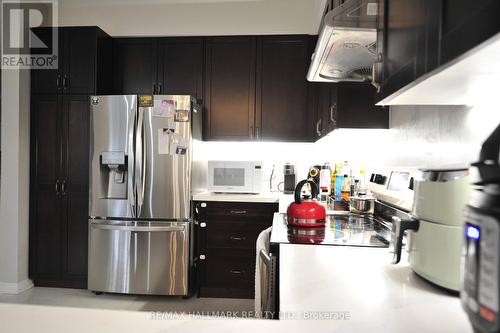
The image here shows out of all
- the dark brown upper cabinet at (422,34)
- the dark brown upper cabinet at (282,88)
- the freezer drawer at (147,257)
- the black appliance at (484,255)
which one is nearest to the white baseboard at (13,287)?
the freezer drawer at (147,257)

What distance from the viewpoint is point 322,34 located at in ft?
4.44

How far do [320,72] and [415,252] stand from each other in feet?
3.81

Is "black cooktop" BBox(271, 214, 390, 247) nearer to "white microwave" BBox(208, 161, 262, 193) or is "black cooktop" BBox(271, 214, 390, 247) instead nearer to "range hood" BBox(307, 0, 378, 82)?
"range hood" BBox(307, 0, 378, 82)

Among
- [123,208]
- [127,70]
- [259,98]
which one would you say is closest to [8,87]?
[127,70]

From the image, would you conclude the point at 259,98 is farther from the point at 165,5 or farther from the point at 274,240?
the point at 274,240

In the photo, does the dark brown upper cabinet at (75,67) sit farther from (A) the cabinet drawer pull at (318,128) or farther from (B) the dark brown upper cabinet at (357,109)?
(B) the dark brown upper cabinet at (357,109)

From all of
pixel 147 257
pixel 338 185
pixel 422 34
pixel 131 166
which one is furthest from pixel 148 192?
pixel 422 34

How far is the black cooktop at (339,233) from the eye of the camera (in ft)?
Answer: 4.62

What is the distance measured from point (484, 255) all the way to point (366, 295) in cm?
51

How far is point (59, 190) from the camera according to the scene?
124 inches

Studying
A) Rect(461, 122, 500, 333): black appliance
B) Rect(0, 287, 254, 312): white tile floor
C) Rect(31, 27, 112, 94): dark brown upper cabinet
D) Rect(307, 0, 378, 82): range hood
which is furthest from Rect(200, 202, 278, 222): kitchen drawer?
Rect(461, 122, 500, 333): black appliance

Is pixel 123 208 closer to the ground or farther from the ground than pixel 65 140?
closer to the ground

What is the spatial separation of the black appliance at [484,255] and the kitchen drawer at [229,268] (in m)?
2.66

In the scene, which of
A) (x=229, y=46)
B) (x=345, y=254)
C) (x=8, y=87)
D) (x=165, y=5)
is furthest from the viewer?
(x=165, y=5)
